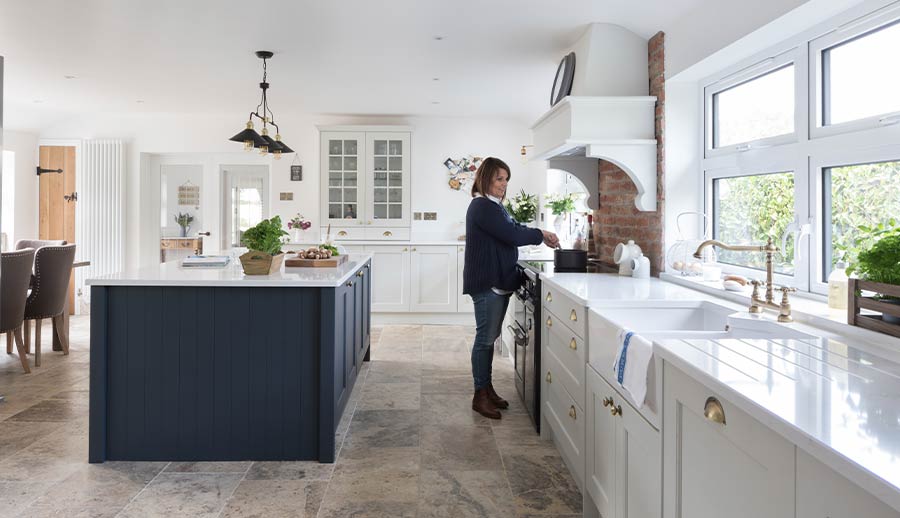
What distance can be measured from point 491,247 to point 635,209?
958 millimetres

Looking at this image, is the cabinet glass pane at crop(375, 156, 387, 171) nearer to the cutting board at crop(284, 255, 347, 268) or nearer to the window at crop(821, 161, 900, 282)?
the cutting board at crop(284, 255, 347, 268)

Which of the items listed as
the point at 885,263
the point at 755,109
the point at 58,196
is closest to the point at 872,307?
the point at 885,263

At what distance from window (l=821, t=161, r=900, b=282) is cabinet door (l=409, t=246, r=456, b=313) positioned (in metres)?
4.66

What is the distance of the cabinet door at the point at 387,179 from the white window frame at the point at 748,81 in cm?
418

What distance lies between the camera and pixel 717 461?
1.25 m

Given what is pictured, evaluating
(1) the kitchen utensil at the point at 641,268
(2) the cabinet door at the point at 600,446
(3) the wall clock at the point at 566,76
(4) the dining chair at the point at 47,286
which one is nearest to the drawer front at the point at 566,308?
(2) the cabinet door at the point at 600,446

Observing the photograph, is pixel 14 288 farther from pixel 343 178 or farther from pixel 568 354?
pixel 568 354

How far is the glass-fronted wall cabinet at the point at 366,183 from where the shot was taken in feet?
22.9

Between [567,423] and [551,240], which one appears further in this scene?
[551,240]

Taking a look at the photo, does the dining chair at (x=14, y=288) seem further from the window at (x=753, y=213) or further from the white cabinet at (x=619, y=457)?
the window at (x=753, y=213)

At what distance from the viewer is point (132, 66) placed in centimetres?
493

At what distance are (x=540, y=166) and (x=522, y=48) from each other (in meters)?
2.64

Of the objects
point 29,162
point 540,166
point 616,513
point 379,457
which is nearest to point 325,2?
point 379,457

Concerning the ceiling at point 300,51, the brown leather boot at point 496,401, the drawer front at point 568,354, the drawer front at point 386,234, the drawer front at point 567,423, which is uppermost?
the ceiling at point 300,51
